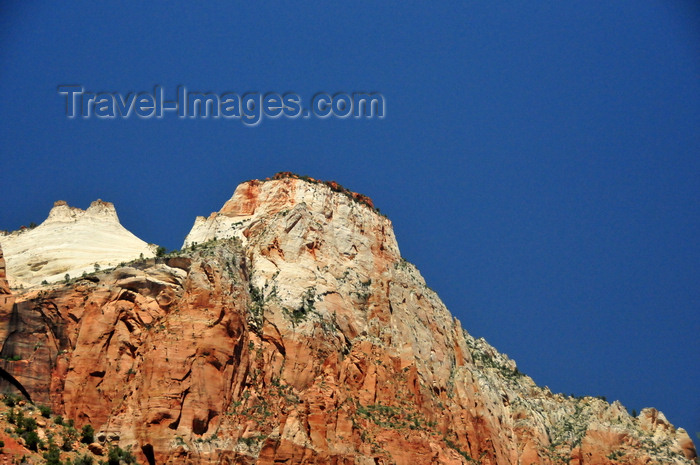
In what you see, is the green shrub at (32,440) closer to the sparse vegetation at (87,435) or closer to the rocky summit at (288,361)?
the rocky summit at (288,361)

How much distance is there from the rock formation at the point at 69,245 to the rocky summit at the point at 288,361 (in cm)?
758

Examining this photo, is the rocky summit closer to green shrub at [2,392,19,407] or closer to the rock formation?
green shrub at [2,392,19,407]


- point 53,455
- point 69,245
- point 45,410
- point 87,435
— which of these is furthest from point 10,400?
point 69,245

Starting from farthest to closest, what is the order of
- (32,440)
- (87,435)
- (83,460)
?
(87,435)
(83,460)
(32,440)

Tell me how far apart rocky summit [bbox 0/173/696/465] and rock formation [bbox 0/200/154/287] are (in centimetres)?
758

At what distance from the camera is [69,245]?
4739 inches

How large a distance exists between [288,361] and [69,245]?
96.6 ft

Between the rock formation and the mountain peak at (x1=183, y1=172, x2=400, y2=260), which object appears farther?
the mountain peak at (x1=183, y1=172, x2=400, y2=260)

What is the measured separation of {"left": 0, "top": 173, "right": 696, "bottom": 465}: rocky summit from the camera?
9500 centimetres

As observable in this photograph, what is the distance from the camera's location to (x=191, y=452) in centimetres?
9250

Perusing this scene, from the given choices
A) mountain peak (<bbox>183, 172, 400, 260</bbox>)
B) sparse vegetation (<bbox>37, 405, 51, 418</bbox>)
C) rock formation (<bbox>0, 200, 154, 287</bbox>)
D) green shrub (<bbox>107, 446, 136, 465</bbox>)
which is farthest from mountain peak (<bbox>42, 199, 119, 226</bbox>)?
green shrub (<bbox>107, 446, 136, 465</bbox>)

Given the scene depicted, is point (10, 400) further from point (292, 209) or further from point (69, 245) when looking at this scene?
point (292, 209)

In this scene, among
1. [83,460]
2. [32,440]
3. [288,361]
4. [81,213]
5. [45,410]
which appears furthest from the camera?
[81,213]

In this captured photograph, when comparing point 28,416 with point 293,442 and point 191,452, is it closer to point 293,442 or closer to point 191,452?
point 191,452
